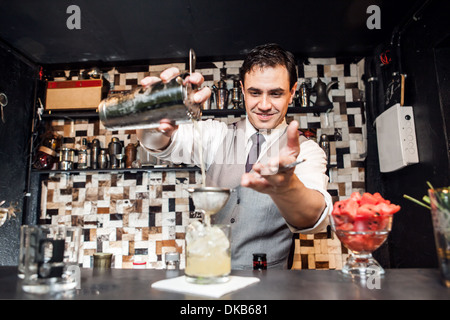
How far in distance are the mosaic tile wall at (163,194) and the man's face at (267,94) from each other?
1.96m

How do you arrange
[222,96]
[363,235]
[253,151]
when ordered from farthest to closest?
[222,96] → [253,151] → [363,235]

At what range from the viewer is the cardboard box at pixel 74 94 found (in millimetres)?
4059

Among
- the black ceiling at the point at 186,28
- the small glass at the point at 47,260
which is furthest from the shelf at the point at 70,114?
the small glass at the point at 47,260

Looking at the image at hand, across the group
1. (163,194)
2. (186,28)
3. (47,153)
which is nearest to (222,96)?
(186,28)

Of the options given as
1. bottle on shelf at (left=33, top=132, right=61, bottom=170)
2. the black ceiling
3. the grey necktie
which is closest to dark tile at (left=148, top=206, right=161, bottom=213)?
bottle on shelf at (left=33, top=132, right=61, bottom=170)

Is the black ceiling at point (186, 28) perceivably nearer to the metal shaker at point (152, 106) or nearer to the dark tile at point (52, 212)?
the dark tile at point (52, 212)

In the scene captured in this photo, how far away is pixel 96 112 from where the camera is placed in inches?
158

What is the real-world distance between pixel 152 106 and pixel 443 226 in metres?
1.00

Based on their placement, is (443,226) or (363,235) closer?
(443,226)

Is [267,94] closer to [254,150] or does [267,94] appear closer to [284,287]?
[254,150]

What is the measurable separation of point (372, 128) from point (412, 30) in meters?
1.12

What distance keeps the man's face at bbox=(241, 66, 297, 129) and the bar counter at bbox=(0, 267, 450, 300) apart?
1.12 metres

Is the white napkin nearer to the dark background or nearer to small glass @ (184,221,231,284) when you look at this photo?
small glass @ (184,221,231,284)

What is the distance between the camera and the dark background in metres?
2.85
